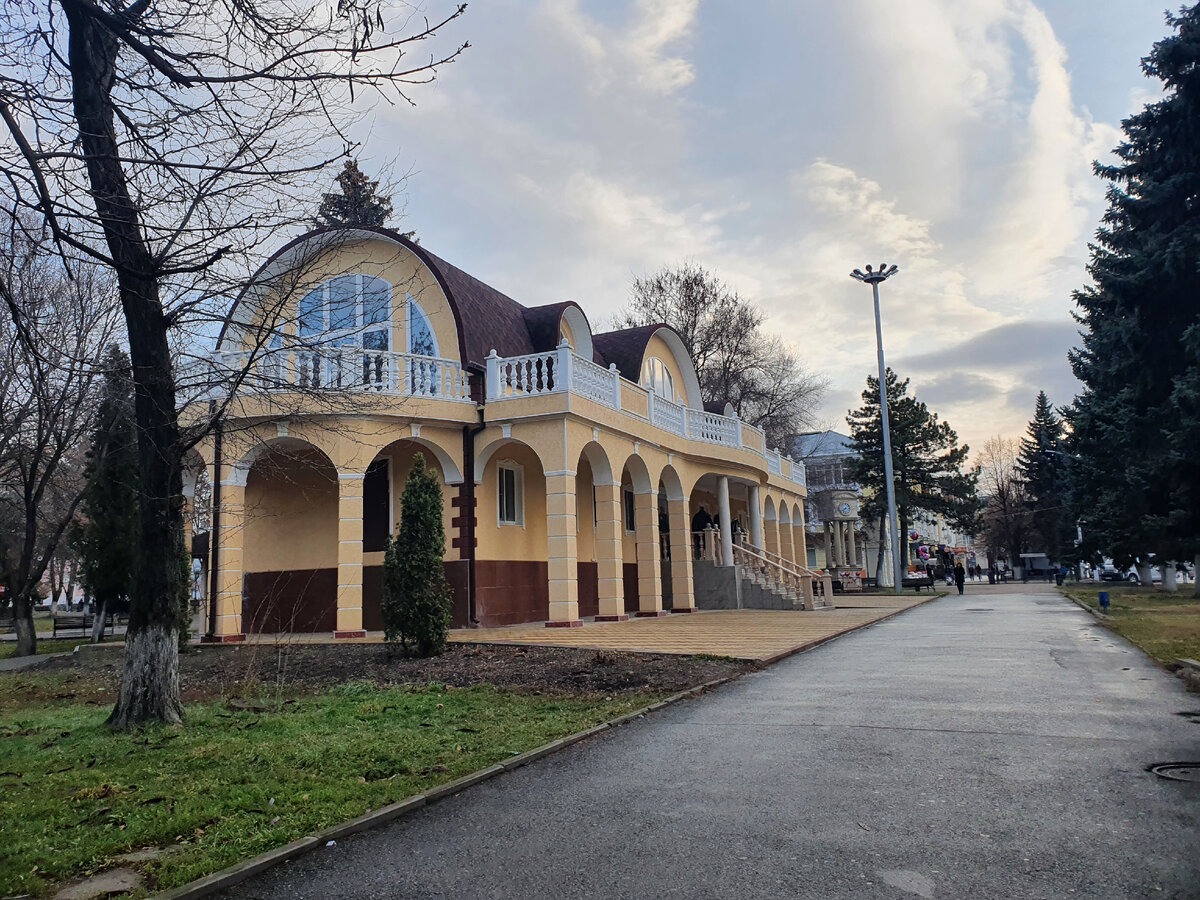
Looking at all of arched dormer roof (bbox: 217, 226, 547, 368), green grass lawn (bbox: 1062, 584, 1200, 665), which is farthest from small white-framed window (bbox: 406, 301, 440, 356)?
green grass lawn (bbox: 1062, 584, 1200, 665)

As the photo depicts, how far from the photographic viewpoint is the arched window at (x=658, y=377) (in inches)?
1029

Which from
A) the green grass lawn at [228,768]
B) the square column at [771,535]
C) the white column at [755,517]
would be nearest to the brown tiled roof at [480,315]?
the white column at [755,517]

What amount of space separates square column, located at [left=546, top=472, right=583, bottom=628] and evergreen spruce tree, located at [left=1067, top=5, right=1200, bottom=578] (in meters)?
10.8

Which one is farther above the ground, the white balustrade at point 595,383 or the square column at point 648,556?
the white balustrade at point 595,383

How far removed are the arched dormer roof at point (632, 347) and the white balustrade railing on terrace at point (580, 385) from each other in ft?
6.63

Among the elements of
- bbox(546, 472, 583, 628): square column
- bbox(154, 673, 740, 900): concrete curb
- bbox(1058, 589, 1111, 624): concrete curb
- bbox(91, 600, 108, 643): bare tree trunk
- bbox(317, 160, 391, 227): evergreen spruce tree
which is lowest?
bbox(1058, 589, 1111, 624): concrete curb

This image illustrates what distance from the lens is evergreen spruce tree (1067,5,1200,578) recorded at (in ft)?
47.9

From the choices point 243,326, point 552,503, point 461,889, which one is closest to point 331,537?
point 552,503

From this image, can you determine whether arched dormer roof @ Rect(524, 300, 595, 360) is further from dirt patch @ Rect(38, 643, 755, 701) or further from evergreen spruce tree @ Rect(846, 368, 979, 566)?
evergreen spruce tree @ Rect(846, 368, 979, 566)

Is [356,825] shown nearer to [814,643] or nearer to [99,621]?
[814,643]

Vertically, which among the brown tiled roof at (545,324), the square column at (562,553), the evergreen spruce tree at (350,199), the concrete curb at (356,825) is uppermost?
the brown tiled roof at (545,324)

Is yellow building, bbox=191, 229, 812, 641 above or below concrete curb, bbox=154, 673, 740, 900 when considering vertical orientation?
above

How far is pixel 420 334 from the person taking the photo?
19203 mm

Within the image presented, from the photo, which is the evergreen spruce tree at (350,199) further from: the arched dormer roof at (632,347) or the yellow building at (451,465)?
the arched dormer roof at (632,347)
